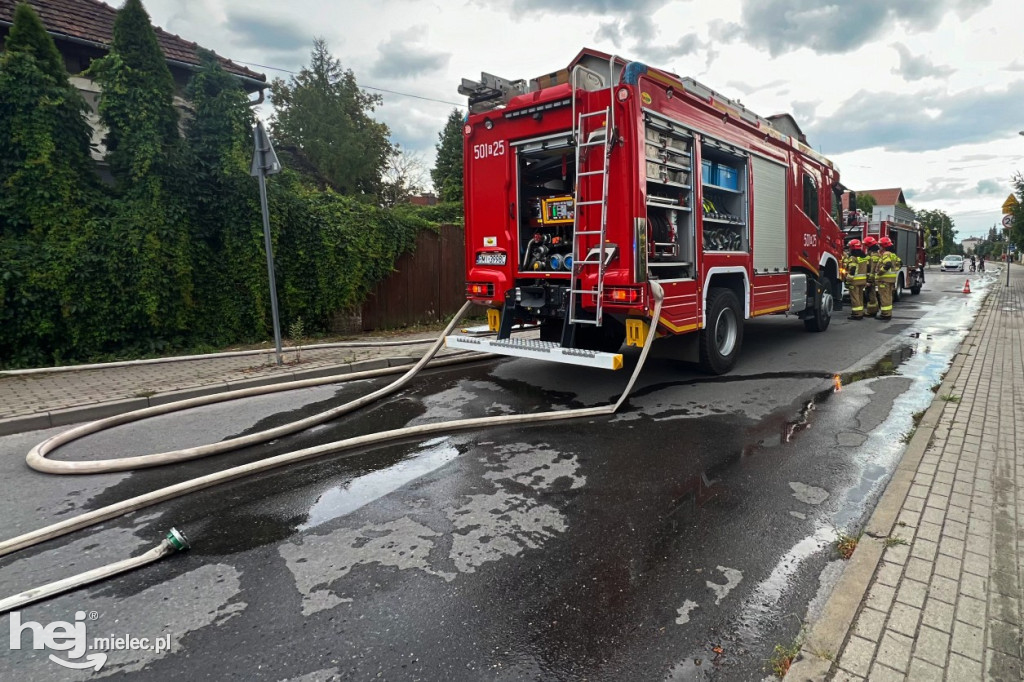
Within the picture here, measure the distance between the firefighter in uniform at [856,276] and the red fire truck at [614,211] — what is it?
6089 mm

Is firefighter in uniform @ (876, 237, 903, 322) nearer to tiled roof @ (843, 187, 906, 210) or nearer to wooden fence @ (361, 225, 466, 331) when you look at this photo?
wooden fence @ (361, 225, 466, 331)

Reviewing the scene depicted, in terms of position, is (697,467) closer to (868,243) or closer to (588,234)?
(588,234)

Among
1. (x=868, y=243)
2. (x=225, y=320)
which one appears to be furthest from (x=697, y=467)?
(x=868, y=243)

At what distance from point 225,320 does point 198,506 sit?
21.8 feet

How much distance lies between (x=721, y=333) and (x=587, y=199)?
8.90ft

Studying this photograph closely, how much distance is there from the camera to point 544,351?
5.89m

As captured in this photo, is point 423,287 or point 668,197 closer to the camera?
point 668,197

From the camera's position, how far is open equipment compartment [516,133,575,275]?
6.44 metres

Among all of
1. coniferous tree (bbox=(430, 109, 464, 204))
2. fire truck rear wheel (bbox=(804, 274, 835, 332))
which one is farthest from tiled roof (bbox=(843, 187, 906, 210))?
fire truck rear wheel (bbox=(804, 274, 835, 332))

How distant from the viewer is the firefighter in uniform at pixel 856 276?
13.1m

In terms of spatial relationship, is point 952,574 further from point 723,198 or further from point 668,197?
point 723,198
